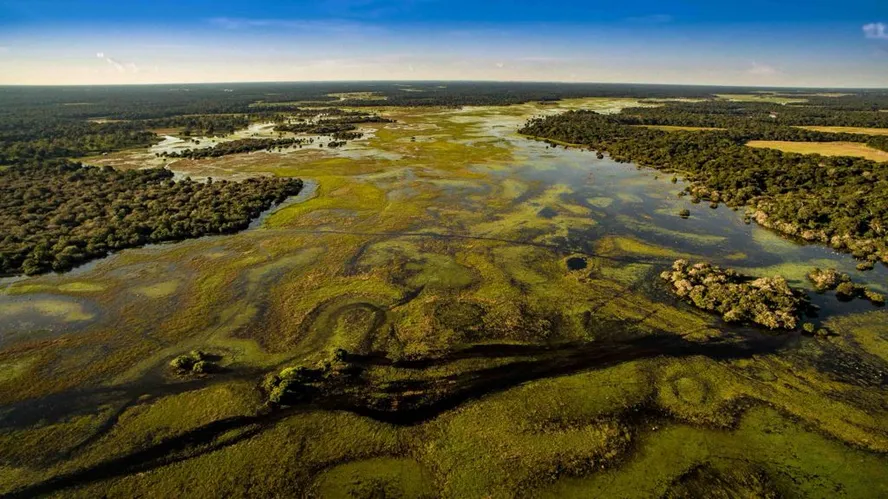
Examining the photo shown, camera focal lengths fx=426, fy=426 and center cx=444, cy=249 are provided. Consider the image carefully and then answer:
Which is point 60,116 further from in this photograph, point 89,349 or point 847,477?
point 847,477

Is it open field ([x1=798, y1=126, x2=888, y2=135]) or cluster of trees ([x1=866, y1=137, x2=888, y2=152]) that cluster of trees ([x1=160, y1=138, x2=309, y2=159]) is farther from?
open field ([x1=798, y1=126, x2=888, y2=135])

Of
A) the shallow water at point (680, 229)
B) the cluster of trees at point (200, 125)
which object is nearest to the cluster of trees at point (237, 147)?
the cluster of trees at point (200, 125)

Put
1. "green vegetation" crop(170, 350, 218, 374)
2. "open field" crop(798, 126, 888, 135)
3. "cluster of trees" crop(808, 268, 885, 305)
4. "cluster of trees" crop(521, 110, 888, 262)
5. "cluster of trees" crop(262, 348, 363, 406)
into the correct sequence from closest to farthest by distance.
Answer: "cluster of trees" crop(262, 348, 363, 406)
"green vegetation" crop(170, 350, 218, 374)
"cluster of trees" crop(808, 268, 885, 305)
"cluster of trees" crop(521, 110, 888, 262)
"open field" crop(798, 126, 888, 135)

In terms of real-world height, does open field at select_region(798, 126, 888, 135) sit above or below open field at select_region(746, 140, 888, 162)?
above

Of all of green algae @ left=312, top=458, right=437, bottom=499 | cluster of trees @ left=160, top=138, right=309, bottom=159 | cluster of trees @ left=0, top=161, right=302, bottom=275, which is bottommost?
green algae @ left=312, top=458, right=437, bottom=499

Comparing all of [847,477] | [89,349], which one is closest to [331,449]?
[89,349]

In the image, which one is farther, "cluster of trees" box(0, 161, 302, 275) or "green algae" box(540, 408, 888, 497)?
"cluster of trees" box(0, 161, 302, 275)

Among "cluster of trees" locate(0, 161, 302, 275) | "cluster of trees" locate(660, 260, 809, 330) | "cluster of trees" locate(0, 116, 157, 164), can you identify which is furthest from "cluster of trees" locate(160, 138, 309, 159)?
"cluster of trees" locate(660, 260, 809, 330)

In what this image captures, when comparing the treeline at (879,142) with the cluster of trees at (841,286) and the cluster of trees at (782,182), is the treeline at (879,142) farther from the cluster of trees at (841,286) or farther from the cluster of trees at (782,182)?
the cluster of trees at (841,286)
